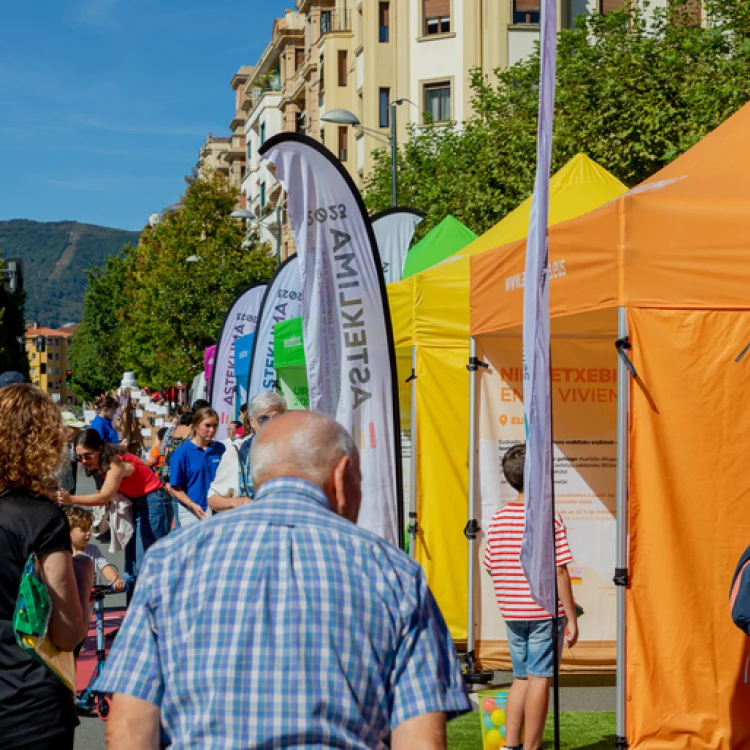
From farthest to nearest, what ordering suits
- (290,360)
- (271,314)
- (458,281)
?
1. (271,314)
2. (290,360)
3. (458,281)

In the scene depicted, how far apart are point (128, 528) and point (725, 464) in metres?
5.56

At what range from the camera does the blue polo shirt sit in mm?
11078

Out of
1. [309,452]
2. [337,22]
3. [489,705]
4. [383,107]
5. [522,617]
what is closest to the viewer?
[309,452]

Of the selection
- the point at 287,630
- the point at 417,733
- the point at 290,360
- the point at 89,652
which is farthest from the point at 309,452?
the point at 290,360

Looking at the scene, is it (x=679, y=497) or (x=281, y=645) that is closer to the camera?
(x=281, y=645)

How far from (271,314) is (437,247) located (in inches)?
183

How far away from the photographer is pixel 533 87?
28891 mm

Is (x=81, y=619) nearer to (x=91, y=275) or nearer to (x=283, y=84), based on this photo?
(x=283, y=84)

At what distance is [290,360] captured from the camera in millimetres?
16000

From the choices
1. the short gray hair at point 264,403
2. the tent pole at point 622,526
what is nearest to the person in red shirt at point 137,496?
the short gray hair at point 264,403

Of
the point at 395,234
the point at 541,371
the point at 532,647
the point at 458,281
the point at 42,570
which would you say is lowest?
the point at 532,647

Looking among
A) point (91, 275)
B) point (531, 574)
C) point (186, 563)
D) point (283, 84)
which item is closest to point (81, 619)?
point (186, 563)

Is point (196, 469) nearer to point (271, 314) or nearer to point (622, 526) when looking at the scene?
point (622, 526)

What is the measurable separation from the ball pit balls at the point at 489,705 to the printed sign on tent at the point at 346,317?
0.99 meters
